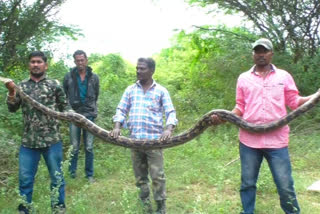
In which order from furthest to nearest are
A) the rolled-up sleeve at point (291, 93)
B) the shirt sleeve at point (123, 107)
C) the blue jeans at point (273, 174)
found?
1. the shirt sleeve at point (123, 107)
2. the rolled-up sleeve at point (291, 93)
3. the blue jeans at point (273, 174)

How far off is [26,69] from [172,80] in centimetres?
726

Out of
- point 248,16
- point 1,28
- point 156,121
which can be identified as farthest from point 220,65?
point 156,121

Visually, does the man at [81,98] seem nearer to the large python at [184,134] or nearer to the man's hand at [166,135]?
the large python at [184,134]

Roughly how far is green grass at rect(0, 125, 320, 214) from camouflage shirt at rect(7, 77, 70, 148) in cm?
47

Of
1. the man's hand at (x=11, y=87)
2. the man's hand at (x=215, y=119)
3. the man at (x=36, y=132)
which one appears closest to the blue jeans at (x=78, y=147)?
the man at (x=36, y=132)

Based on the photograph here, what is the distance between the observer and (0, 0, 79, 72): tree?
7.69 meters

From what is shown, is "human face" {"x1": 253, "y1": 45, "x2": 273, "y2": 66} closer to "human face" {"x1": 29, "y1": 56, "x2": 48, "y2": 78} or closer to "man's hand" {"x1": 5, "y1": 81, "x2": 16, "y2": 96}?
"human face" {"x1": 29, "y1": 56, "x2": 48, "y2": 78}

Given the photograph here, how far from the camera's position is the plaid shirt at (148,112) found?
4480mm

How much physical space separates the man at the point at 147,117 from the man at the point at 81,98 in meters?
2.06

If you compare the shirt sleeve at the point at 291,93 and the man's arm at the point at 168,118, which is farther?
the man's arm at the point at 168,118

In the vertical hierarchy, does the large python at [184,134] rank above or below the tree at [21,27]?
below

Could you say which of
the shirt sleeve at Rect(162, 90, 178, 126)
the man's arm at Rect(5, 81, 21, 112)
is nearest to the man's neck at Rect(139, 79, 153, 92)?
the shirt sleeve at Rect(162, 90, 178, 126)

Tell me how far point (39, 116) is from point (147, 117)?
4.21ft

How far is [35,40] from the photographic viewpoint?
321 inches
